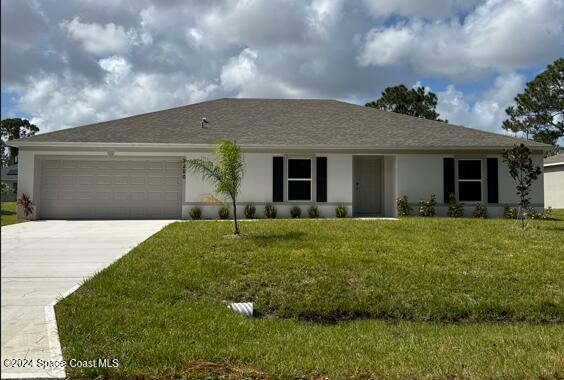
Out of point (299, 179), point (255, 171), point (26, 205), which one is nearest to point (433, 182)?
point (299, 179)

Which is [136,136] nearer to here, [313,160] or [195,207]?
[195,207]

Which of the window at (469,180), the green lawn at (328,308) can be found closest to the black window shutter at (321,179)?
the window at (469,180)

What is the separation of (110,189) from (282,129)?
7.02m

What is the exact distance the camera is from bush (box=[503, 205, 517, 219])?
17.2 m

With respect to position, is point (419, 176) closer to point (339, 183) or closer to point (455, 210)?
point (455, 210)

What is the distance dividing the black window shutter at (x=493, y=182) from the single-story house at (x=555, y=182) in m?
16.1

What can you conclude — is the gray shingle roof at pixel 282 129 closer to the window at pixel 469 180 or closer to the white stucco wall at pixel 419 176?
the white stucco wall at pixel 419 176

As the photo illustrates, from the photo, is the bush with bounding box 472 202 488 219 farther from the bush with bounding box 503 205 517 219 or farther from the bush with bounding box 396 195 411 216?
the bush with bounding box 396 195 411 216

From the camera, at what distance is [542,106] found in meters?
35.6

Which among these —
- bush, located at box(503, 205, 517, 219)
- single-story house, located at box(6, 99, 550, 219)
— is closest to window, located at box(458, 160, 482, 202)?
single-story house, located at box(6, 99, 550, 219)

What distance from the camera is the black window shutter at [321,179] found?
17.5 meters

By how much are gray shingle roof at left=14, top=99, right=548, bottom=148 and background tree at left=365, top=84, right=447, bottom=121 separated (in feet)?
72.6

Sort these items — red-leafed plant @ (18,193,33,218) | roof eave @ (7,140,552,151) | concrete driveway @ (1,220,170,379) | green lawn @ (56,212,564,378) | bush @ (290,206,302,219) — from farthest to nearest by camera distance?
1. bush @ (290,206,302,219)
2. roof eave @ (7,140,552,151)
3. red-leafed plant @ (18,193,33,218)
4. green lawn @ (56,212,564,378)
5. concrete driveway @ (1,220,170,379)

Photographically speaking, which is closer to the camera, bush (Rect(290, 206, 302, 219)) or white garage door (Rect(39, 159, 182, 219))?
bush (Rect(290, 206, 302, 219))
